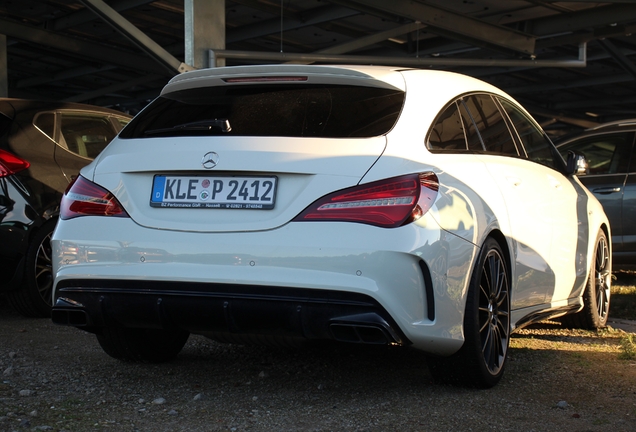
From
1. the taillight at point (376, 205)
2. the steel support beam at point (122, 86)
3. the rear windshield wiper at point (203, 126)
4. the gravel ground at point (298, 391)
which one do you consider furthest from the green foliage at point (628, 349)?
the steel support beam at point (122, 86)

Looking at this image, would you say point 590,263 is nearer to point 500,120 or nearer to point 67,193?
point 500,120

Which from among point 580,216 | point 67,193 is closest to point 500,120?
point 580,216

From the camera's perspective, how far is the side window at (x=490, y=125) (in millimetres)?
4578

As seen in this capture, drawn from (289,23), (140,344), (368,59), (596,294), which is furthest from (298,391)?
(289,23)

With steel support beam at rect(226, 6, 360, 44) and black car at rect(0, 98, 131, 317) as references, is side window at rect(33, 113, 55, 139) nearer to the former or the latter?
black car at rect(0, 98, 131, 317)

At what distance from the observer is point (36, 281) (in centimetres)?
639

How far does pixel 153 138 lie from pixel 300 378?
1410 millimetres

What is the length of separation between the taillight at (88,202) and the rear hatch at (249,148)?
38 millimetres

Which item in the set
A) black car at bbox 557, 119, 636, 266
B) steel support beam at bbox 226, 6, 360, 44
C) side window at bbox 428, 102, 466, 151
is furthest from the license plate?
steel support beam at bbox 226, 6, 360, 44

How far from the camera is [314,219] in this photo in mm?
3520

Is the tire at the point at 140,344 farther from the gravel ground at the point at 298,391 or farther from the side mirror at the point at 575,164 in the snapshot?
the side mirror at the point at 575,164

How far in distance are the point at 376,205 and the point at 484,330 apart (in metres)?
1.03

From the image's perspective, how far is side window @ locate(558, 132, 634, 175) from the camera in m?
8.87

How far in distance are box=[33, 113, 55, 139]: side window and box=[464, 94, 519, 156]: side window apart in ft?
11.3
